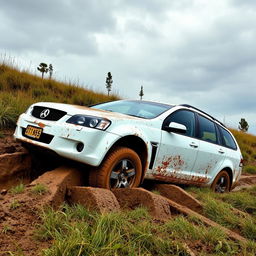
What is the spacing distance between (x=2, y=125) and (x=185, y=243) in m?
4.87

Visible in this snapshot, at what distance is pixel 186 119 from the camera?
5477 millimetres

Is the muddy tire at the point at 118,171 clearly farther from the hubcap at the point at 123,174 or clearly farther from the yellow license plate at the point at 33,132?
the yellow license plate at the point at 33,132

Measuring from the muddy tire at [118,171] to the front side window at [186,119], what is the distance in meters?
1.12

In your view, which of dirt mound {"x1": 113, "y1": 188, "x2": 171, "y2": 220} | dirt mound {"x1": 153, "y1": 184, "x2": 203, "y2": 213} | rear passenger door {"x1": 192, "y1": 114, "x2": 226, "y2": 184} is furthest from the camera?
rear passenger door {"x1": 192, "y1": 114, "x2": 226, "y2": 184}

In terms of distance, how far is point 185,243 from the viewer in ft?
8.83

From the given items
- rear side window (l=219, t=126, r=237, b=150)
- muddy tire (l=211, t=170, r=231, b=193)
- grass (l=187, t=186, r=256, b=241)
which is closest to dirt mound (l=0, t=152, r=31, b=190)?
grass (l=187, t=186, r=256, b=241)

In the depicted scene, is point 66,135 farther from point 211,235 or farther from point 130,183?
point 211,235

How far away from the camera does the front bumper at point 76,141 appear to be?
3629mm

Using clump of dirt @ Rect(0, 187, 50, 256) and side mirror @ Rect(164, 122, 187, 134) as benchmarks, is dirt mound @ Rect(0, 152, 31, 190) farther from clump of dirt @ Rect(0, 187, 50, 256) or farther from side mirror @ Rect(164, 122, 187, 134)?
side mirror @ Rect(164, 122, 187, 134)

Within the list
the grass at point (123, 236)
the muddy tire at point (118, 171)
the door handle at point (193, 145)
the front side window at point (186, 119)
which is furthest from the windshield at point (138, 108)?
the grass at point (123, 236)

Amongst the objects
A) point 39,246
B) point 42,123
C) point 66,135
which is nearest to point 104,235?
point 39,246

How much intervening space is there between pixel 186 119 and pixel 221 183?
1.89m

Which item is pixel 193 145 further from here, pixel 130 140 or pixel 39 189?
pixel 39 189

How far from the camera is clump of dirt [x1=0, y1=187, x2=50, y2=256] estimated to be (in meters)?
2.39
